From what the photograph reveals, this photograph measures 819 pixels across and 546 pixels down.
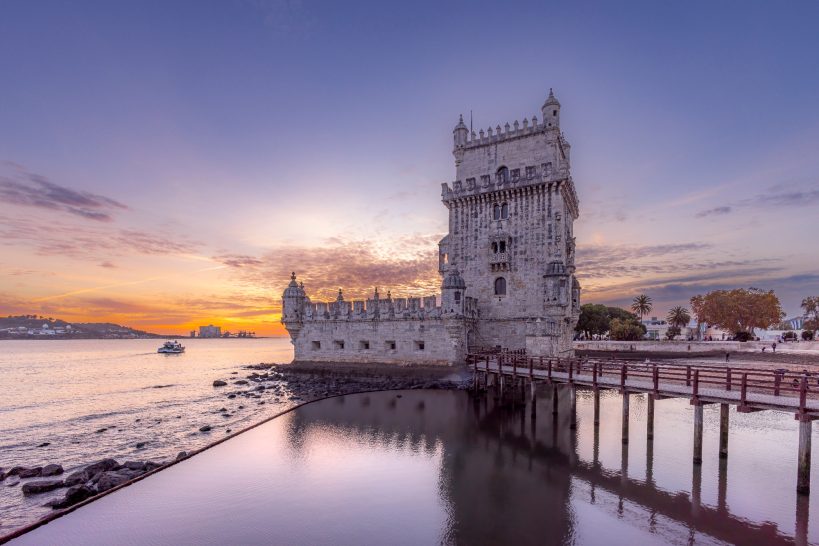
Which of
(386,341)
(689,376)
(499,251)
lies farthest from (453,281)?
(689,376)

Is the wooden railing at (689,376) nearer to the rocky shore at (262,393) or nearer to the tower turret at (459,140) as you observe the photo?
the rocky shore at (262,393)

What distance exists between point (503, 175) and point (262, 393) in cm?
2584

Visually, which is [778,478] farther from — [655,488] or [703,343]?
[703,343]

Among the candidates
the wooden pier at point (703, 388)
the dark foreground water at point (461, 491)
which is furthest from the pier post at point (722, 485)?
the wooden pier at point (703, 388)

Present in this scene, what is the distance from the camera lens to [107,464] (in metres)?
16.1

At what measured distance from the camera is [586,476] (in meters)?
15.0

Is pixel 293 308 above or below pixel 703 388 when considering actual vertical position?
above

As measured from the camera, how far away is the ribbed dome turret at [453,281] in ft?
112

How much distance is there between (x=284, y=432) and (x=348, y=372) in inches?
706

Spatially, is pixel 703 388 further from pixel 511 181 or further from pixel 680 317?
pixel 680 317

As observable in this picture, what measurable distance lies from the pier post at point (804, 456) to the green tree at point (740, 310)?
74.3 m

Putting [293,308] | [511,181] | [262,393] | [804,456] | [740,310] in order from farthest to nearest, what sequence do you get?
[740,310] → [293,308] → [511,181] → [262,393] → [804,456]

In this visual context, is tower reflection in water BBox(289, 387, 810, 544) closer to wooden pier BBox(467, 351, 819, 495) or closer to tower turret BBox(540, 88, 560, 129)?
wooden pier BBox(467, 351, 819, 495)

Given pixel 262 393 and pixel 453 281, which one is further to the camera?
pixel 453 281
